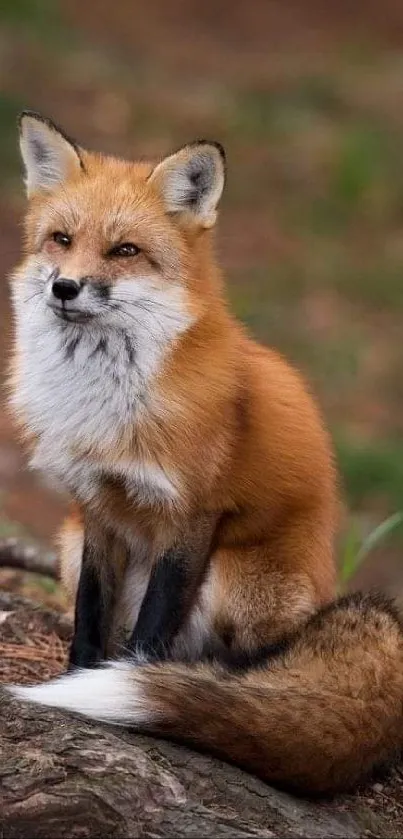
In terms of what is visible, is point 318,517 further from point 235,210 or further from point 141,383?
point 235,210

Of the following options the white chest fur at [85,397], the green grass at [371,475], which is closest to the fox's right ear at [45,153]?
the white chest fur at [85,397]

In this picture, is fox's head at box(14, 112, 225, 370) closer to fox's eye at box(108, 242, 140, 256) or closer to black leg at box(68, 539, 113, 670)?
fox's eye at box(108, 242, 140, 256)

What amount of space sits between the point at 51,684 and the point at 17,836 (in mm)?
510

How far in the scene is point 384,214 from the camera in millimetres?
13945

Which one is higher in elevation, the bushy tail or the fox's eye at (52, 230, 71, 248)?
the fox's eye at (52, 230, 71, 248)

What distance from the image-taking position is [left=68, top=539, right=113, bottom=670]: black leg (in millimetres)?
4484

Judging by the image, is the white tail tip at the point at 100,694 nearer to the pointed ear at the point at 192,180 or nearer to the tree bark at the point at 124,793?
the tree bark at the point at 124,793

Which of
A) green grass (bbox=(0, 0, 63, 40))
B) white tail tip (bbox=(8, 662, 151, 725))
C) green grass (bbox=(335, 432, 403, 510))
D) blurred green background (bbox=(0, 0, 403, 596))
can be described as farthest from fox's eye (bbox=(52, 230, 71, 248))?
green grass (bbox=(0, 0, 63, 40))

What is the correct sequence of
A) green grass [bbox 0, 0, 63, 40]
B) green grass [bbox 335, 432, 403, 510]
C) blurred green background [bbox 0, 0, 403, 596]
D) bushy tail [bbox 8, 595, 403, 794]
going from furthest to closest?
green grass [bbox 0, 0, 63, 40], blurred green background [bbox 0, 0, 403, 596], green grass [bbox 335, 432, 403, 510], bushy tail [bbox 8, 595, 403, 794]

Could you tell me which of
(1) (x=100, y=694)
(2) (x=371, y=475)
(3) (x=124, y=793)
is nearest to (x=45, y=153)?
(1) (x=100, y=694)

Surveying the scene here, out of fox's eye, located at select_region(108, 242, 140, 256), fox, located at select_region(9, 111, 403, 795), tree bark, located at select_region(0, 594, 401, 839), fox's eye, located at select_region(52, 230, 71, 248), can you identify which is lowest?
tree bark, located at select_region(0, 594, 401, 839)

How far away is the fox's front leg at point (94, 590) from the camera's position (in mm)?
4484

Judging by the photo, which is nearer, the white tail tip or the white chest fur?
the white tail tip

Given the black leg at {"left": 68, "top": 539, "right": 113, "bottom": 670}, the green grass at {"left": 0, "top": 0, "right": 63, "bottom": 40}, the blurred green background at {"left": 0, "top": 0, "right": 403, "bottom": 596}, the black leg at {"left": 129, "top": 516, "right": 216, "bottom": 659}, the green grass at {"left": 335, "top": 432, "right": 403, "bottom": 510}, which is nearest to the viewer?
the black leg at {"left": 129, "top": 516, "right": 216, "bottom": 659}
